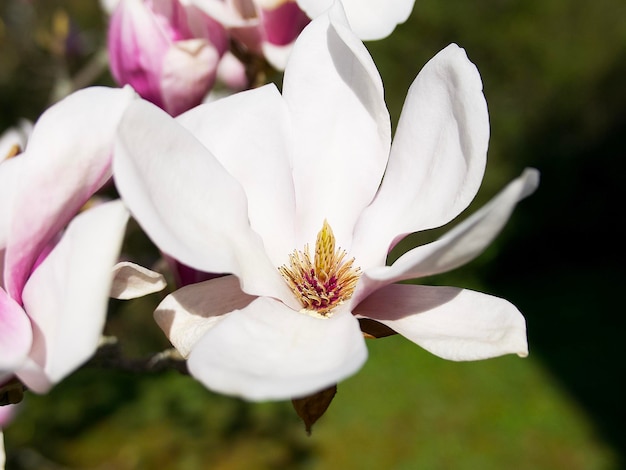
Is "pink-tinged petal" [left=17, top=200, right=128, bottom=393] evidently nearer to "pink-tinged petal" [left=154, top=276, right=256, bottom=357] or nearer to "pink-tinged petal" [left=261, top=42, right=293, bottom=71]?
"pink-tinged petal" [left=154, top=276, right=256, bottom=357]

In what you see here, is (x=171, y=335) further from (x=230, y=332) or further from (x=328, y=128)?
(x=328, y=128)

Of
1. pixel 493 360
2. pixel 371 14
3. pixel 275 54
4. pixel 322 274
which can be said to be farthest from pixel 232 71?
pixel 493 360

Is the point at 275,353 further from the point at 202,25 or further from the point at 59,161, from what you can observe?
the point at 202,25

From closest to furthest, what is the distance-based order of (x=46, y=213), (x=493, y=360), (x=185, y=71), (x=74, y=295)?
(x=74, y=295) < (x=46, y=213) < (x=185, y=71) < (x=493, y=360)

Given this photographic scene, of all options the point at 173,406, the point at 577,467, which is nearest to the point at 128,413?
the point at 173,406

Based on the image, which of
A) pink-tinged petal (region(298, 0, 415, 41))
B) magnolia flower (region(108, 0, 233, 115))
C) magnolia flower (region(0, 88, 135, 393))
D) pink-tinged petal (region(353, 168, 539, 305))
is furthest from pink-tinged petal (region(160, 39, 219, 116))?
pink-tinged petal (region(353, 168, 539, 305))

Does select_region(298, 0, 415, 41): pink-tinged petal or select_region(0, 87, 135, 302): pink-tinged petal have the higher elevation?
select_region(298, 0, 415, 41): pink-tinged petal

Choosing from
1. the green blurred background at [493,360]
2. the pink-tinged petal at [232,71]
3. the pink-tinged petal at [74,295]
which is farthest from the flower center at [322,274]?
the green blurred background at [493,360]
